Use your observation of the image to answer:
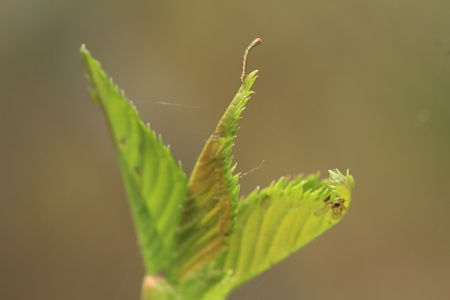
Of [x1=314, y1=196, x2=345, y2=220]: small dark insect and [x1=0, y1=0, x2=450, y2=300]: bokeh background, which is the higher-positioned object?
[x1=0, y1=0, x2=450, y2=300]: bokeh background

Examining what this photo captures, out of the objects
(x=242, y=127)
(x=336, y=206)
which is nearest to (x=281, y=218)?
(x=336, y=206)

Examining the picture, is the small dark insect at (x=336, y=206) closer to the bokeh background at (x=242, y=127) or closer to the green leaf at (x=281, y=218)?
the green leaf at (x=281, y=218)

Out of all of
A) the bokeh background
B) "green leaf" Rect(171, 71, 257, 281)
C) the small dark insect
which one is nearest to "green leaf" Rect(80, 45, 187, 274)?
"green leaf" Rect(171, 71, 257, 281)

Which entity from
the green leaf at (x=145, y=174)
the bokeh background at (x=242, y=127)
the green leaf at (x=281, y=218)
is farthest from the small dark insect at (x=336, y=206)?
the bokeh background at (x=242, y=127)

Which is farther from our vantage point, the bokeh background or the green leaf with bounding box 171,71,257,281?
the bokeh background

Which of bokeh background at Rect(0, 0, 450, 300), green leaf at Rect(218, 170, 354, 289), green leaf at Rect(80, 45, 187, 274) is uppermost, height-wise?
bokeh background at Rect(0, 0, 450, 300)

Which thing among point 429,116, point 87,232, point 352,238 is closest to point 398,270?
point 352,238

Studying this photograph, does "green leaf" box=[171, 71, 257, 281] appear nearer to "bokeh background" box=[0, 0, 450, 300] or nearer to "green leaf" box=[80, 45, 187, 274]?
"green leaf" box=[80, 45, 187, 274]
